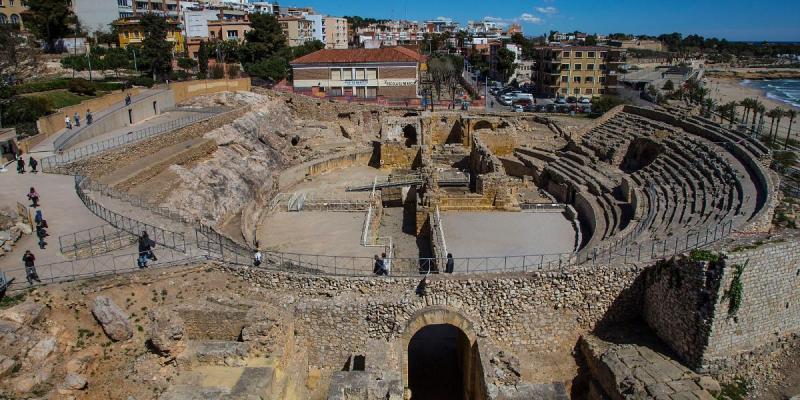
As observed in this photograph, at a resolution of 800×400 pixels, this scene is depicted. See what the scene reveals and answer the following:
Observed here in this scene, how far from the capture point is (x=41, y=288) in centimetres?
1302

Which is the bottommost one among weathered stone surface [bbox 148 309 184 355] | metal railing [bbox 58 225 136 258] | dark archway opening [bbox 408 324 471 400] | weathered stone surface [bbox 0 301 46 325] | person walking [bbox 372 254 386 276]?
dark archway opening [bbox 408 324 471 400]

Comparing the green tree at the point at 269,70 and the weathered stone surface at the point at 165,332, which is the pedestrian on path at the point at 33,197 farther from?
the green tree at the point at 269,70

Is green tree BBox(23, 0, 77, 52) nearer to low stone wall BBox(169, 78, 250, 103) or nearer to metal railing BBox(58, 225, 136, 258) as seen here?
low stone wall BBox(169, 78, 250, 103)

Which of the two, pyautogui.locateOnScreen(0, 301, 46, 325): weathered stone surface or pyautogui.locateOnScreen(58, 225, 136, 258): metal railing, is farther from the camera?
pyautogui.locateOnScreen(58, 225, 136, 258): metal railing

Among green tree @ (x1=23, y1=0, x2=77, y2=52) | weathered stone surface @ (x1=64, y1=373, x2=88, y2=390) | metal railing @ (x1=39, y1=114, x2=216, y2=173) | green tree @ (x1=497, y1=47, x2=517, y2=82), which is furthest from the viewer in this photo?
green tree @ (x1=497, y1=47, x2=517, y2=82)

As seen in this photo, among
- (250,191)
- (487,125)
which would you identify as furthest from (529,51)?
(250,191)

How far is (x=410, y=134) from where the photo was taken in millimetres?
42219

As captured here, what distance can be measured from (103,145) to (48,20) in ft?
115

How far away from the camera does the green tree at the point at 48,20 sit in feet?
166

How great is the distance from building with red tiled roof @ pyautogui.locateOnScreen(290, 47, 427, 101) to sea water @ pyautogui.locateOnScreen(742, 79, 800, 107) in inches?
2115

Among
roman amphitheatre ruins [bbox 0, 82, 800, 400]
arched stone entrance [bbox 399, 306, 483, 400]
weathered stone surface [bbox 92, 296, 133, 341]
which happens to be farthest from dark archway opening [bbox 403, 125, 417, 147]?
weathered stone surface [bbox 92, 296, 133, 341]

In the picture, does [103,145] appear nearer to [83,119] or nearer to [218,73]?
[83,119]

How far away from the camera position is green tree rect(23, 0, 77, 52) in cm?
5050

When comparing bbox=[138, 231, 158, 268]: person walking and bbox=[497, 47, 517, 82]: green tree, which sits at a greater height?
bbox=[497, 47, 517, 82]: green tree
